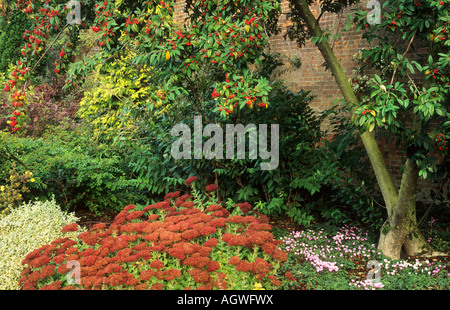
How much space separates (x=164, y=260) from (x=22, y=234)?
173 cm

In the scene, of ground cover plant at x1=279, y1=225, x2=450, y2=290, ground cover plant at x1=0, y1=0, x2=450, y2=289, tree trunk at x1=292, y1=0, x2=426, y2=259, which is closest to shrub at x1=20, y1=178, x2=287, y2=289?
ground cover plant at x1=0, y1=0, x2=450, y2=289

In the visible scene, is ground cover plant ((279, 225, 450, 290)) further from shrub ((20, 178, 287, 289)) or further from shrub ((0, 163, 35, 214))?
shrub ((0, 163, 35, 214))

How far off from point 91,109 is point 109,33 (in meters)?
5.52

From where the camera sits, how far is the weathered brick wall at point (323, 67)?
20.5 feet

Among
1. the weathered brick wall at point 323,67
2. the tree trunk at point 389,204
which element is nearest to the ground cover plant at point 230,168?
the tree trunk at point 389,204

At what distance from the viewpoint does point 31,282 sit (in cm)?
263

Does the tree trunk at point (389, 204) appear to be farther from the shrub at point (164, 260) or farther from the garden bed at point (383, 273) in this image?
the shrub at point (164, 260)

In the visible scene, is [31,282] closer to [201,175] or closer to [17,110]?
[17,110]

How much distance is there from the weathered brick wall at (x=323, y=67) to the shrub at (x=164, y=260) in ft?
12.1

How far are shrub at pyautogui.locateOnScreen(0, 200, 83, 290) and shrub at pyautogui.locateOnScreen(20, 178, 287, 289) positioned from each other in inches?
13.6

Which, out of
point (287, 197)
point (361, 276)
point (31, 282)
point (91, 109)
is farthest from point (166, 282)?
point (91, 109)

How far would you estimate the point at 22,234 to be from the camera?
385 centimetres

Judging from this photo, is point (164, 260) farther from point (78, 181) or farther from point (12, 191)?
point (12, 191)

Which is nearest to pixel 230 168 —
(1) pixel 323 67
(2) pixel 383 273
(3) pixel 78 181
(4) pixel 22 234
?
(3) pixel 78 181
